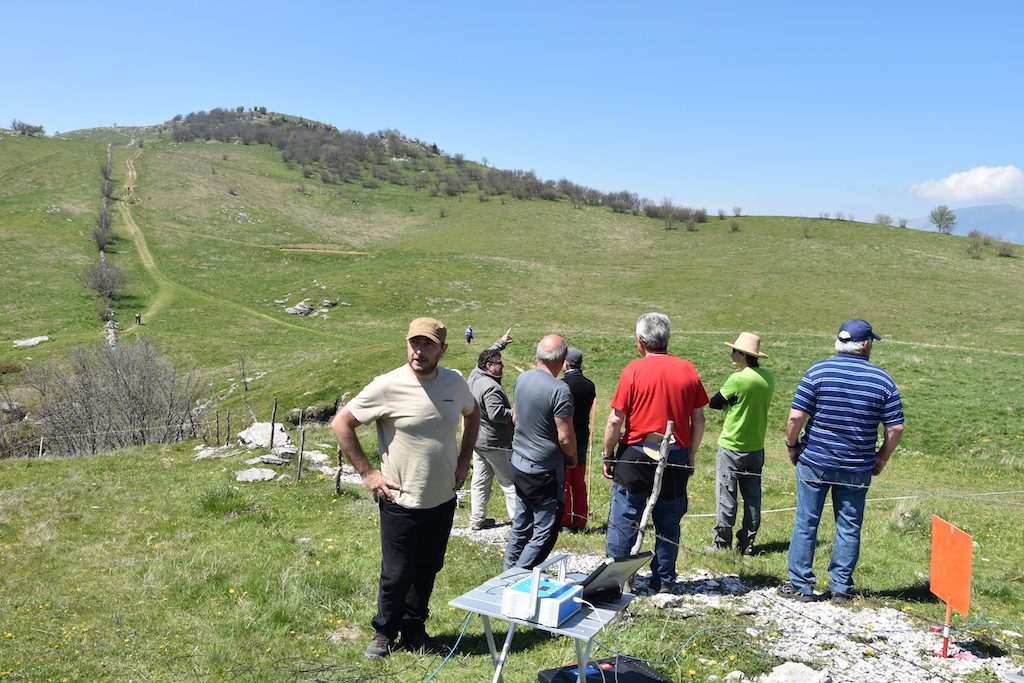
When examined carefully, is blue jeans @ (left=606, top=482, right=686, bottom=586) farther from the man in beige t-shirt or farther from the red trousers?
the red trousers

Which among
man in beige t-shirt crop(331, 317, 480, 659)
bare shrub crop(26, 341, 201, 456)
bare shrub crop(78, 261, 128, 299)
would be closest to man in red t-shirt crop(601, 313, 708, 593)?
man in beige t-shirt crop(331, 317, 480, 659)

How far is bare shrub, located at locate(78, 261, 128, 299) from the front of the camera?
45938 mm

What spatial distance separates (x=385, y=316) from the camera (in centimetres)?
4719

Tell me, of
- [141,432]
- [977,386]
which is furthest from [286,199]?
[977,386]

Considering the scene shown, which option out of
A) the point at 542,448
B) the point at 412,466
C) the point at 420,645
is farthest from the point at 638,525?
the point at 412,466

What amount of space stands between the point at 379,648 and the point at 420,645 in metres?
0.33

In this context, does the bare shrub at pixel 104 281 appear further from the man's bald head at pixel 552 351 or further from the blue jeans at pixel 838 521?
the blue jeans at pixel 838 521

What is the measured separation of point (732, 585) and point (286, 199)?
94973mm

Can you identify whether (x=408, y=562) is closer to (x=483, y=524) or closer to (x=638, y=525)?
(x=638, y=525)

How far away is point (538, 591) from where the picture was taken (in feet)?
13.1

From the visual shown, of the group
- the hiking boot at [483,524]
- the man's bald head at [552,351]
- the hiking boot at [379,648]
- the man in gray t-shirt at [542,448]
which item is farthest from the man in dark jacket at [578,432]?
the hiking boot at [379,648]

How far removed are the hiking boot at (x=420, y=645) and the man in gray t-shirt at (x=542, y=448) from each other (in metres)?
1.11

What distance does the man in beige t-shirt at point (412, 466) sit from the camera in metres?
4.86

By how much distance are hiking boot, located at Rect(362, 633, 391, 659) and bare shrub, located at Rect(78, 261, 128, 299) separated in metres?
49.4
